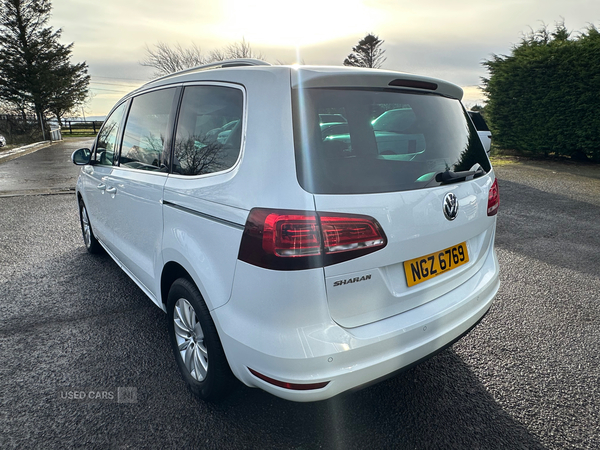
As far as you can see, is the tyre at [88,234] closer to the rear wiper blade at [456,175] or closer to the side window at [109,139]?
the side window at [109,139]

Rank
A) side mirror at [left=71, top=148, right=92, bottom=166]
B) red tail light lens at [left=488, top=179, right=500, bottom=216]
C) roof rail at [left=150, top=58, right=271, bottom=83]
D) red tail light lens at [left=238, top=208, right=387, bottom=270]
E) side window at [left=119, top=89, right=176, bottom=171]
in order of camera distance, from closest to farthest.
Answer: red tail light lens at [left=238, top=208, right=387, bottom=270]
roof rail at [left=150, top=58, right=271, bottom=83]
red tail light lens at [left=488, top=179, right=500, bottom=216]
side window at [left=119, top=89, right=176, bottom=171]
side mirror at [left=71, top=148, right=92, bottom=166]

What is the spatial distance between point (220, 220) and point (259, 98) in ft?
1.90

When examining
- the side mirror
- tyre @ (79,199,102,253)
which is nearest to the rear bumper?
the side mirror

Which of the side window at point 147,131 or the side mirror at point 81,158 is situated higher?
the side window at point 147,131

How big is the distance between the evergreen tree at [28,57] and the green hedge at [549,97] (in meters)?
30.1

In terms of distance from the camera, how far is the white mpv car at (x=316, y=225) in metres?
1.68

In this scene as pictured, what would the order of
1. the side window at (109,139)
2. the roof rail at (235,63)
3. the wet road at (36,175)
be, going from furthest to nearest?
the wet road at (36,175), the side window at (109,139), the roof rail at (235,63)

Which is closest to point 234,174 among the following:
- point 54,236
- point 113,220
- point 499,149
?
point 113,220

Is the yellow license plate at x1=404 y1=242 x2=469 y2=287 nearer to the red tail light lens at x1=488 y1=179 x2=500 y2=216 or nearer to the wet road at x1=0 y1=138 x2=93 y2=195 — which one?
the red tail light lens at x1=488 y1=179 x2=500 y2=216

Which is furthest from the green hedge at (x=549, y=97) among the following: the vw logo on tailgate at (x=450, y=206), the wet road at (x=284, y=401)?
the vw logo on tailgate at (x=450, y=206)

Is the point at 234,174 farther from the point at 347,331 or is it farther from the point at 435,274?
the point at 435,274

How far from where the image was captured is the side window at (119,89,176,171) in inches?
103

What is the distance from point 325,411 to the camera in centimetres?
226

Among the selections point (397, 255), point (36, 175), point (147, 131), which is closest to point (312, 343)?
point (397, 255)
